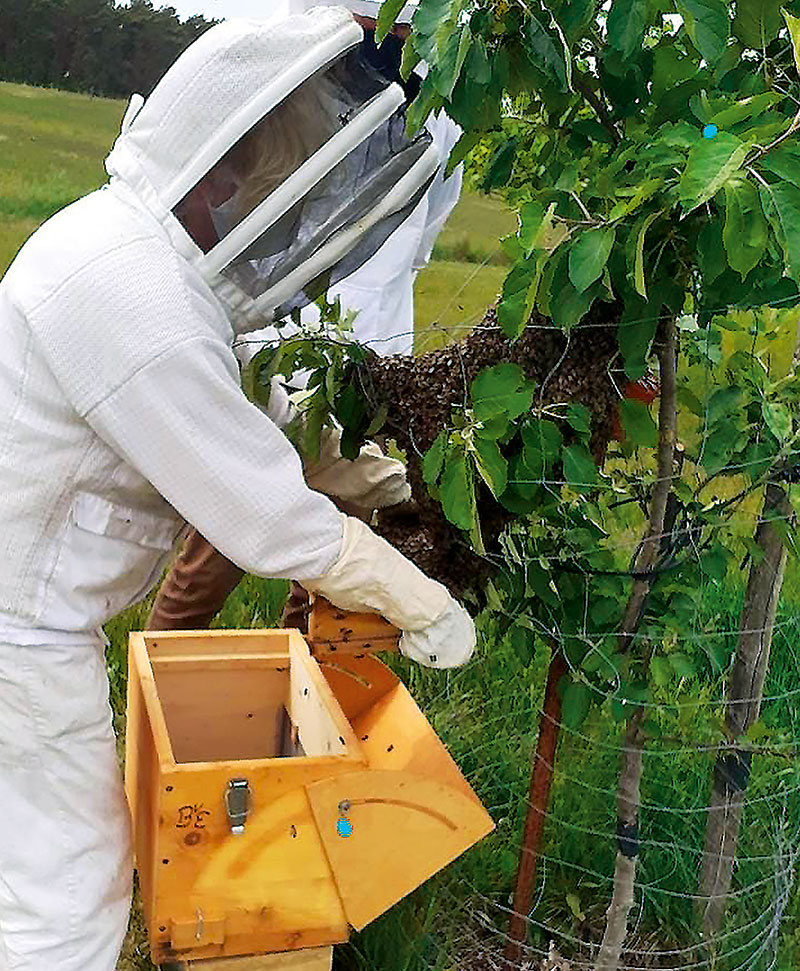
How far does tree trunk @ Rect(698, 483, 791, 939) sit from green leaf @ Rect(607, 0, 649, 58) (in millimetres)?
941

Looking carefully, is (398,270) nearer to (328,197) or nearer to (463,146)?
(328,197)

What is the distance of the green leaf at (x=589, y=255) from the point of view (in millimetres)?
1538

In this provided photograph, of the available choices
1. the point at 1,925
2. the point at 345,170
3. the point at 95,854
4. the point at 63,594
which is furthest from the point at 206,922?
the point at 345,170

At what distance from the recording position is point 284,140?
6.81 feet

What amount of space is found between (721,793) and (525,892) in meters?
0.50

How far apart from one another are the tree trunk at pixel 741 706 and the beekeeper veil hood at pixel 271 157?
37.7 inches

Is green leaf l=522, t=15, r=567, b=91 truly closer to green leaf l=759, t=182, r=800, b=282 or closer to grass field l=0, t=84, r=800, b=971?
green leaf l=759, t=182, r=800, b=282

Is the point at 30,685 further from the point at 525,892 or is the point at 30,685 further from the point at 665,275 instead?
the point at 665,275

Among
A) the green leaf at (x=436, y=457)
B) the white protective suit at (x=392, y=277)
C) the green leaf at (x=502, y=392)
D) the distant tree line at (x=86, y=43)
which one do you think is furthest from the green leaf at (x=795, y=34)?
the distant tree line at (x=86, y=43)

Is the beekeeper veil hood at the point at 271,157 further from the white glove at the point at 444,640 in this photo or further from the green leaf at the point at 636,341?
the white glove at the point at 444,640

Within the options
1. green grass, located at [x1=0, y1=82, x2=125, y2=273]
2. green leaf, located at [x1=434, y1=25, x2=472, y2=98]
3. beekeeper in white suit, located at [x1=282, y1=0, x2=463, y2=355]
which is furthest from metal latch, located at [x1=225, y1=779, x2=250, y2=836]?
green grass, located at [x1=0, y1=82, x2=125, y2=273]

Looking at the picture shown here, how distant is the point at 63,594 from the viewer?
2.18 metres

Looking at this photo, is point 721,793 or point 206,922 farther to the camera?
point 721,793

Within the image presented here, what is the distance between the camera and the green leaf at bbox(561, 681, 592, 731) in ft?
7.39
